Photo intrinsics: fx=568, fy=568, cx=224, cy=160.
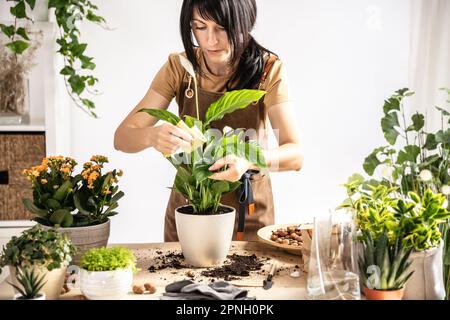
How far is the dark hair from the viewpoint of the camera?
6.40 feet

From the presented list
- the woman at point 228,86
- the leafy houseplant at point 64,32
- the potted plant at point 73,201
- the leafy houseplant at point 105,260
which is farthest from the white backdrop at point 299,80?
the leafy houseplant at point 105,260

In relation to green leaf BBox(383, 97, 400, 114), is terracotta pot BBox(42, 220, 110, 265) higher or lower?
lower

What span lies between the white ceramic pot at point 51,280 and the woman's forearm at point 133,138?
1.88 ft

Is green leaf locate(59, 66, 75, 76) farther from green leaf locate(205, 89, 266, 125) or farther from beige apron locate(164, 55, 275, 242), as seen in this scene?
green leaf locate(205, 89, 266, 125)

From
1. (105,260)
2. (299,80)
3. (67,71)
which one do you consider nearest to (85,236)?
(105,260)

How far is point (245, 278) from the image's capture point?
1573mm

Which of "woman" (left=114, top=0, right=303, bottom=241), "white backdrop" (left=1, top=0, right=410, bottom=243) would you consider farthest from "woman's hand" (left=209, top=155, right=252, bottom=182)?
"white backdrop" (left=1, top=0, right=410, bottom=243)

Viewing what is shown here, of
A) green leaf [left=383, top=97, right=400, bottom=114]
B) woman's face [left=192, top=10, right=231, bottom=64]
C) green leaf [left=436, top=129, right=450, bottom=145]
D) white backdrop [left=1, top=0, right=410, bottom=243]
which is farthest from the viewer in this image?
white backdrop [left=1, top=0, right=410, bottom=243]

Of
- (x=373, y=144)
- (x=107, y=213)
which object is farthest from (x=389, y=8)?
(x=107, y=213)

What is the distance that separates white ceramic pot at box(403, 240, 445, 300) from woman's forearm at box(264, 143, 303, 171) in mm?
663

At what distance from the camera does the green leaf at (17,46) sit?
8.27 feet

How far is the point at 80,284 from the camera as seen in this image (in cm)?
141

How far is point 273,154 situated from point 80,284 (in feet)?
2.68
